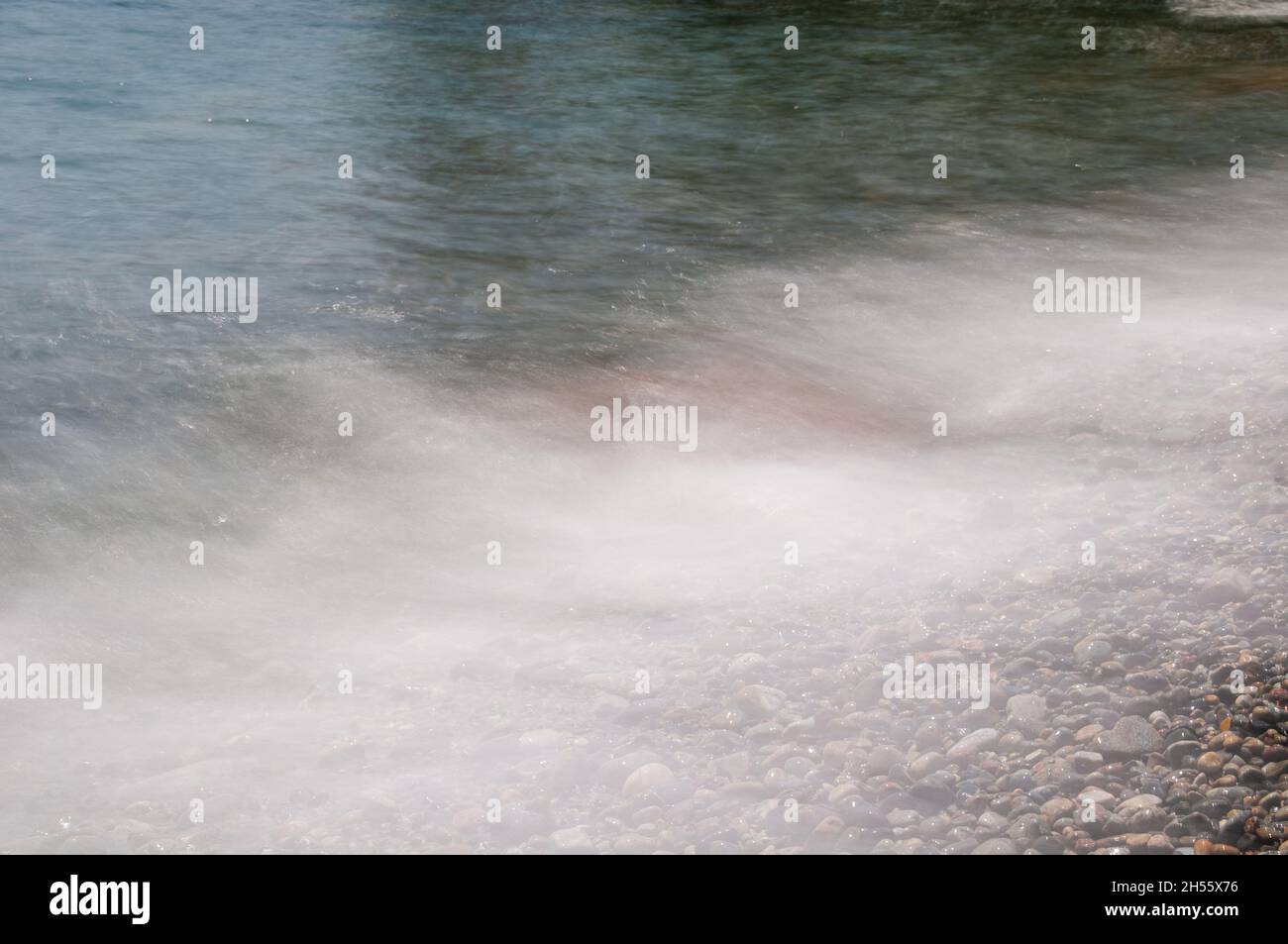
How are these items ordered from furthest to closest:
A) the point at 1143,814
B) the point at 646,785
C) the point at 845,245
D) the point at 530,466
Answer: the point at 845,245, the point at 530,466, the point at 646,785, the point at 1143,814

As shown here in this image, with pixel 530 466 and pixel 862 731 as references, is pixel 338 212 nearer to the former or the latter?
pixel 530 466

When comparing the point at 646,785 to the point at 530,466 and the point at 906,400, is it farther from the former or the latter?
the point at 906,400

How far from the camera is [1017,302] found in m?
10.0

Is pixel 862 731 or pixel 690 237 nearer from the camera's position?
pixel 862 731

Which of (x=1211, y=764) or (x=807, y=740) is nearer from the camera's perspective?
(x=1211, y=764)

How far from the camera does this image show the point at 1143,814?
14.3ft

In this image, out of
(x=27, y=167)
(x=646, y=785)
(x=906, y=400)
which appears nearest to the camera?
(x=646, y=785)

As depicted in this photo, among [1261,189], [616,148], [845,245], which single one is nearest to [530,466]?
[845,245]

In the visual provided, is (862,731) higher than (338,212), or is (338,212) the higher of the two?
(338,212)
